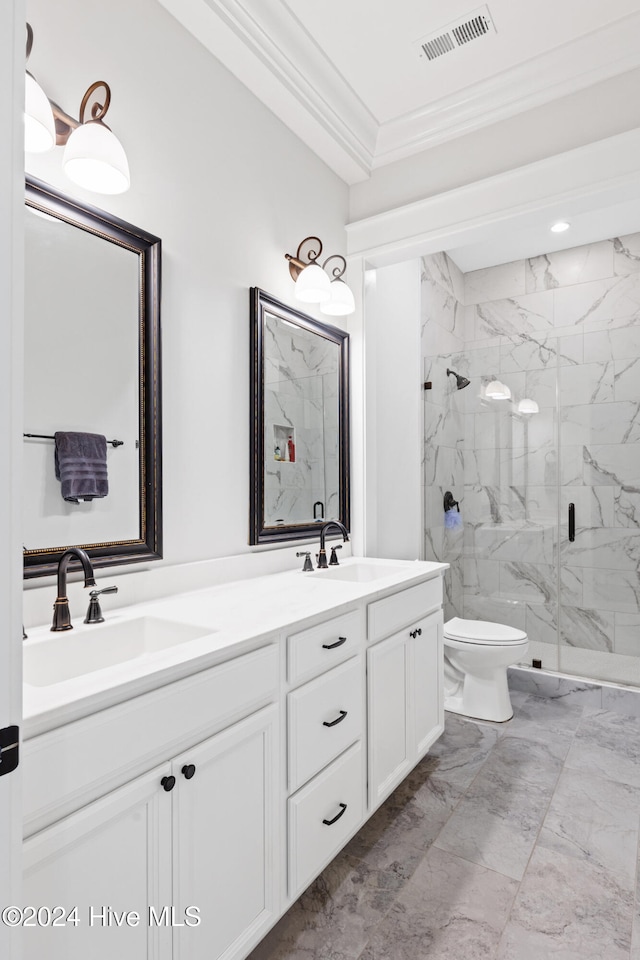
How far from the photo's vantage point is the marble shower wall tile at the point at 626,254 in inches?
137

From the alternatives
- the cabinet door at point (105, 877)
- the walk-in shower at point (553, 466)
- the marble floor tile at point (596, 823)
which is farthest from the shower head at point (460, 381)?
the cabinet door at point (105, 877)

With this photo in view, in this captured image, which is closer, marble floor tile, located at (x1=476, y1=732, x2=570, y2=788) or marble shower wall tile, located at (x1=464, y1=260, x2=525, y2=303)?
marble floor tile, located at (x1=476, y1=732, x2=570, y2=788)

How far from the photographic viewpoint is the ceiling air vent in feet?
6.29

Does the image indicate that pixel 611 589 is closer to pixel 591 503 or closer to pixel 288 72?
pixel 591 503

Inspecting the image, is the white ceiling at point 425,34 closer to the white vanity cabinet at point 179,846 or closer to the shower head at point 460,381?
the shower head at point 460,381

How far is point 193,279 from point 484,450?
2.39 m

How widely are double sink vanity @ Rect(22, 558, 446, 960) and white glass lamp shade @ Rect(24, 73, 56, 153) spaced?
45.4 inches

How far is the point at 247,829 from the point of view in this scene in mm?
1194

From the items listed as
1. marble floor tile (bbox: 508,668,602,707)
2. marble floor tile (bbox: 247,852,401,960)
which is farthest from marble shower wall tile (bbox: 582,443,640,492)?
marble floor tile (bbox: 247,852,401,960)

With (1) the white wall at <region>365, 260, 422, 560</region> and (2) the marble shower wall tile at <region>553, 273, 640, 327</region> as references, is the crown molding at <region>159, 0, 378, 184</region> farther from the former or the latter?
(2) the marble shower wall tile at <region>553, 273, 640, 327</region>

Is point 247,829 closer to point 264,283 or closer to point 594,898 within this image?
point 594,898

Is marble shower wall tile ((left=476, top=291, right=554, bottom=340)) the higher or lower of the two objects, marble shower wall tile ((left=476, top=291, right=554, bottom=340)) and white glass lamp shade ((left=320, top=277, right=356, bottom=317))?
the higher

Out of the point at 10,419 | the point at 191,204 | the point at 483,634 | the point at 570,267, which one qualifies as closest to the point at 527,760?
the point at 483,634

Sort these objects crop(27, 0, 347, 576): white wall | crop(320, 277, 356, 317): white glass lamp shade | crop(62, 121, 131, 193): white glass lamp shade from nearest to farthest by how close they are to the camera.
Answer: crop(62, 121, 131, 193): white glass lamp shade → crop(27, 0, 347, 576): white wall → crop(320, 277, 356, 317): white glass lamp shade
